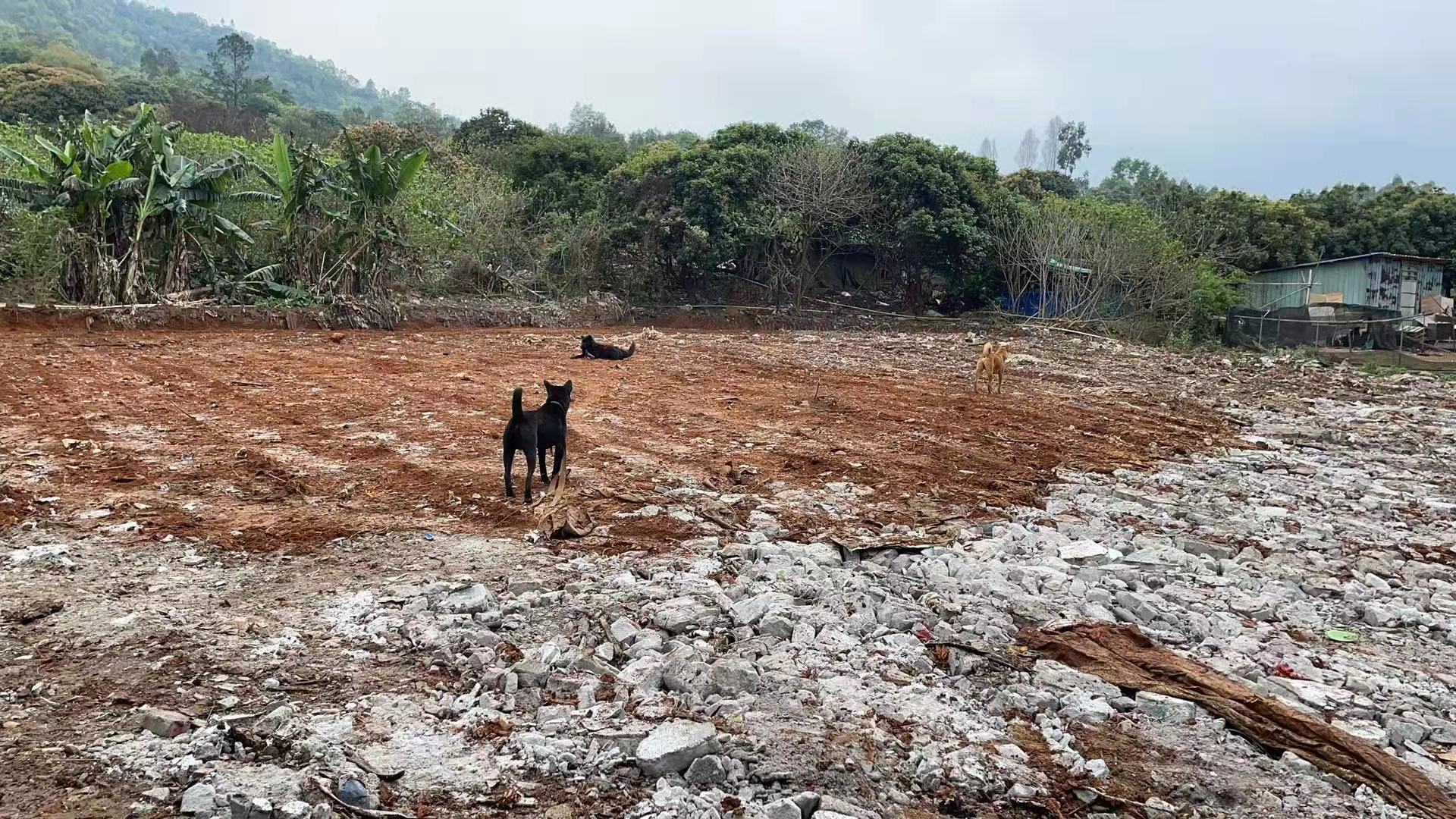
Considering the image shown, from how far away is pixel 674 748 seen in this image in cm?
261

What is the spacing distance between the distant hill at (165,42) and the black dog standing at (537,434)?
9685 centimetres

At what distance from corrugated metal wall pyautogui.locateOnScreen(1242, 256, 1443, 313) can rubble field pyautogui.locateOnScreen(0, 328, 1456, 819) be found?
21.1 m

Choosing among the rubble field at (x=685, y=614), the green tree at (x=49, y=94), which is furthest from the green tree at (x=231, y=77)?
the rubble field at (x=685, y=614)

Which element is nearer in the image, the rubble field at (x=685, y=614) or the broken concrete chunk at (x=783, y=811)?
the broken concrete chunk at (x=783, y=811)

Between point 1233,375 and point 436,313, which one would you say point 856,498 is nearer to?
point 1233,375

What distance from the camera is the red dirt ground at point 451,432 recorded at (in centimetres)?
508

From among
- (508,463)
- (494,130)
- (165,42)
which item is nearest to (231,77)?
(494,130)

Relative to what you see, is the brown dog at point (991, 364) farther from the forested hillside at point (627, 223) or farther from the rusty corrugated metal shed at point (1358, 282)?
the rusty corrugated metal shed at point (1358, 282)

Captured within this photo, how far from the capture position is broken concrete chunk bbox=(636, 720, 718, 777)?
2.58 metres

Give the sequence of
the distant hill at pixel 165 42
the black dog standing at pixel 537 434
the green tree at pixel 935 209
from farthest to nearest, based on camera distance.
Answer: the distant hill at pixel 165 42
the green tree at pixel 935 209
the black dog standing at pixel 537 434

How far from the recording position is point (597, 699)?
298 centimetres

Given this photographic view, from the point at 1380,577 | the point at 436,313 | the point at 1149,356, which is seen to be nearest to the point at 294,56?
the point at 436,313

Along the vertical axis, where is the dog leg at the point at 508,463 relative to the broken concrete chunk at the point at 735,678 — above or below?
above

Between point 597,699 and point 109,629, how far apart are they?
75.9 inches
